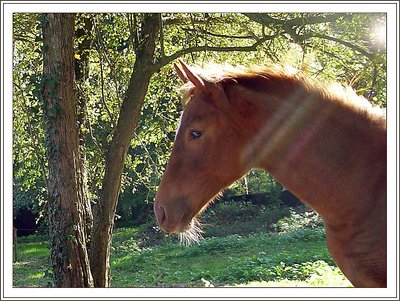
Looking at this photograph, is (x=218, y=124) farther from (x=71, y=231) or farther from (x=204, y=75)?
(x=71, y=231)

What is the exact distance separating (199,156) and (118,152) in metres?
3.67

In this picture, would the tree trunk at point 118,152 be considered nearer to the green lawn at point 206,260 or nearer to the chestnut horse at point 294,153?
the chestnut horse at point 294,153

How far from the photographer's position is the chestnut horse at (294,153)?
2.72m

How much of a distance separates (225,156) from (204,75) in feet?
1.70

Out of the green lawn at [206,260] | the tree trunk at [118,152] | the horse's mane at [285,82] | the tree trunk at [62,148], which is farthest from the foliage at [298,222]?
the horse's mane at [285,82]

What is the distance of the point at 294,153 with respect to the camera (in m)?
2.86

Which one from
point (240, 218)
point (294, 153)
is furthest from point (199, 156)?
point (240, 218)

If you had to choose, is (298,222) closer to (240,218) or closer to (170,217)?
(240,218)

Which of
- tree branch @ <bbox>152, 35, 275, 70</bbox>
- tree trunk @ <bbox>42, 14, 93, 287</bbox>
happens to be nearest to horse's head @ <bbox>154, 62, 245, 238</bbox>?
tree trunk @ <bbox>42, 14, 93, 287</bbox>

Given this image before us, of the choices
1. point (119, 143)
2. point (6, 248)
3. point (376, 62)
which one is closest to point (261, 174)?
point (119, 143)

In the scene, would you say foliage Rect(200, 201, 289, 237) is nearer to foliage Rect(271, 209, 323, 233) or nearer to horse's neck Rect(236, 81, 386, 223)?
foliage Rect(271, 209, 323, 233)

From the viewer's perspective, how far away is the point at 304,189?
2832 mm

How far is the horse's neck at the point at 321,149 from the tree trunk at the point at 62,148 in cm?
260

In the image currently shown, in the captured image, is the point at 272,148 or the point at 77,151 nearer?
the point at 272,148
